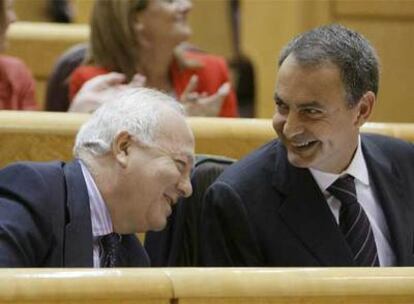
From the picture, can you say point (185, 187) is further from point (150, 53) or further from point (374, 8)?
point (374, 8)

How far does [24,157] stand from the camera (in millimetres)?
2404

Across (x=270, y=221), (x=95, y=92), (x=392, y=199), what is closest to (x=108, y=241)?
(x=270, y=221)

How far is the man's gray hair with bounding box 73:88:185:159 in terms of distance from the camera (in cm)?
201

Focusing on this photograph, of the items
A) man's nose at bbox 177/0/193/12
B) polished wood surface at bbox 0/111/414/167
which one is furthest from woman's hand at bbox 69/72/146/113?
man's nose at bbox 177/0/193/12

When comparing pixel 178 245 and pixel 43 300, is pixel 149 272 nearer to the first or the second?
pixel 43 300

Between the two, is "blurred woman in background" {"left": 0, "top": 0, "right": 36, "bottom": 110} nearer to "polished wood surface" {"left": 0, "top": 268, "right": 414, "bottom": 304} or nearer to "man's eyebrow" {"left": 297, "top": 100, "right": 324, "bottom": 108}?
"man's eyebrow" {"left": 297, "top": 100, "right": 324, "bottom": 108}

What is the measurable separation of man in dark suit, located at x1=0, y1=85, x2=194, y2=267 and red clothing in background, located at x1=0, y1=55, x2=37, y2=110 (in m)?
1.04

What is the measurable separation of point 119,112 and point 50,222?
0.23 meters

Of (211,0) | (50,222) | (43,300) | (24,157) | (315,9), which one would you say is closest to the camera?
(43,300)

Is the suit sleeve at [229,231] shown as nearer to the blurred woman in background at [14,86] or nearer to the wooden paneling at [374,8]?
the blurred woman in background at [14,86]

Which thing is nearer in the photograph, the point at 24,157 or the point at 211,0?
the point at 24,157

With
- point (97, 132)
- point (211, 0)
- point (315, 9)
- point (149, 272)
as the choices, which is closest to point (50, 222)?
point (97, 132)

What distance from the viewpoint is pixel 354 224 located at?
7.20ft

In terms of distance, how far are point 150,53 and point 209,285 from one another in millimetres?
1748
